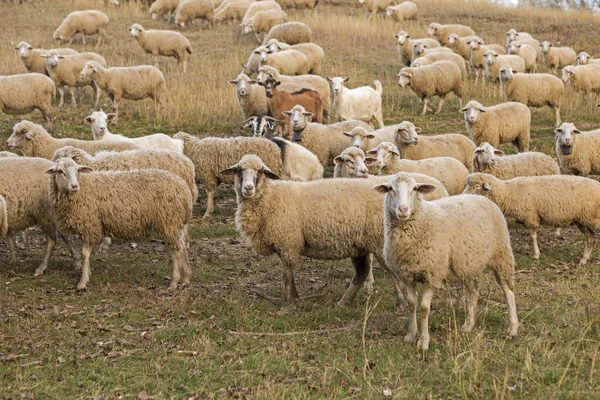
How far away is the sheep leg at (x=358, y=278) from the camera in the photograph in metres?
9.17

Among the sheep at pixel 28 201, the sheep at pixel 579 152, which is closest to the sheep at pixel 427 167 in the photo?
the sheep at pixel 579 152

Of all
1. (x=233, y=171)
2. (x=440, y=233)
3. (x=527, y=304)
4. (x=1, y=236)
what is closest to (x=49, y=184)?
(x=1, y=236)

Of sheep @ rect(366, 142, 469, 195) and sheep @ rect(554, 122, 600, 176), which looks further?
sheep @ rect(554, 122, 600, 176)

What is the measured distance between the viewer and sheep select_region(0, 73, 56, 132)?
17.6 metres

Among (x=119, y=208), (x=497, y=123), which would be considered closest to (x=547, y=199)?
(x=497, y=123)

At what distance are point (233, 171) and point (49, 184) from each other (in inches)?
103

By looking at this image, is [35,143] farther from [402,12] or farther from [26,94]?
[402,12]

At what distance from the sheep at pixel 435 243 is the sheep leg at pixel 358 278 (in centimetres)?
145

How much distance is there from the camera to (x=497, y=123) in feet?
52.6

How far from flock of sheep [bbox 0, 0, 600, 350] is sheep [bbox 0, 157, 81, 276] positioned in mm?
18

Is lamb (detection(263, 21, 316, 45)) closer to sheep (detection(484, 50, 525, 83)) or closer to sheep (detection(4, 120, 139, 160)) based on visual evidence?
sheep (detection(484, 50, 525, 83))

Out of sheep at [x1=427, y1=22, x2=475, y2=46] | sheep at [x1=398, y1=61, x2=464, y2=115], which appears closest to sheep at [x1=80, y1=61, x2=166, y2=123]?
sheep at [x1=398, y1=61, x2=464, y2=115]

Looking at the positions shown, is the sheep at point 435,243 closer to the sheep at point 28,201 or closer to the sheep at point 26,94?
the sheep at point 28,201

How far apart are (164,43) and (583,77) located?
1265 cm
